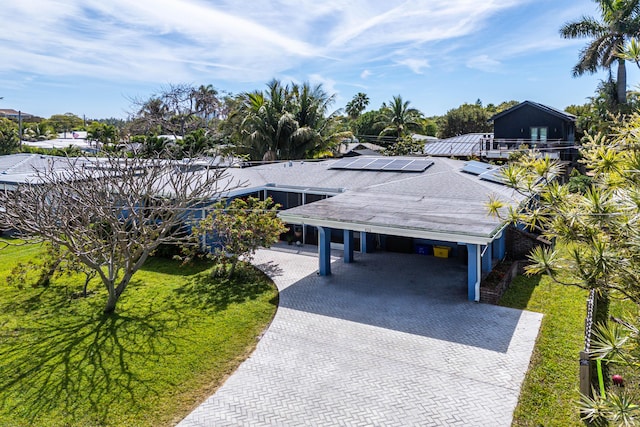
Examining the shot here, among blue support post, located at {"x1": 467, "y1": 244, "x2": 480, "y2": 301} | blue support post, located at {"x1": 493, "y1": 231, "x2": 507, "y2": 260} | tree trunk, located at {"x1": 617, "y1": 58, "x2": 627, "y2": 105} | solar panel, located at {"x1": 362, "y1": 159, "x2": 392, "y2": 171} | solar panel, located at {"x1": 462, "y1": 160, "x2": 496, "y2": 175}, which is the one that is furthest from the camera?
tree trunk, located at {"x1": 617, "y1": 58, "x2": 627, "y2": 105}

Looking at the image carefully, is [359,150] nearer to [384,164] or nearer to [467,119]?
[467,119]

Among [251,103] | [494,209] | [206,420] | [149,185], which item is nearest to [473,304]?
[494,209]

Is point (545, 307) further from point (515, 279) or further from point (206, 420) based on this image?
point (206, 420)

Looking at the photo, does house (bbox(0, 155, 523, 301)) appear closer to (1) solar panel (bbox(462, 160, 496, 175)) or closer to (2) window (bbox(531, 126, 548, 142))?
(1) solar panel (bbox(462, 160, 496, 175))

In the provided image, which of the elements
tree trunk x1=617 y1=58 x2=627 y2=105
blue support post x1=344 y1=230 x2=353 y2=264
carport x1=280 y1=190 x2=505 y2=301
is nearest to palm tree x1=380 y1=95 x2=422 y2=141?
tree trunk x1=617 y1=58 x2=627 y2=105

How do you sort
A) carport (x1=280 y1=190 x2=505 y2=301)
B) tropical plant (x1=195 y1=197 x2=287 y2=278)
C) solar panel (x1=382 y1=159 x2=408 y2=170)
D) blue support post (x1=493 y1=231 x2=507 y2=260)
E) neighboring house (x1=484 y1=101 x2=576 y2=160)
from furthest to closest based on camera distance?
neighboring house (x1=484 y1=101 x2=576 y2=160) → solar panel (x1=382 y1=159 x2=408 y2=170) → blue support post (x1=493 y1=231 x2=507 y2=260) → tropical plant (x1=195 y1=197 x2=287 y2=278) → carport (x1=280 y1=190 x2=505 y2=301)

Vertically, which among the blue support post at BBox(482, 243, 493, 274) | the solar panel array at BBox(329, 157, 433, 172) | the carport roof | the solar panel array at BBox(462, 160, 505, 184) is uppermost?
the solar panel array at BBox(329, 157, 433, 172)
